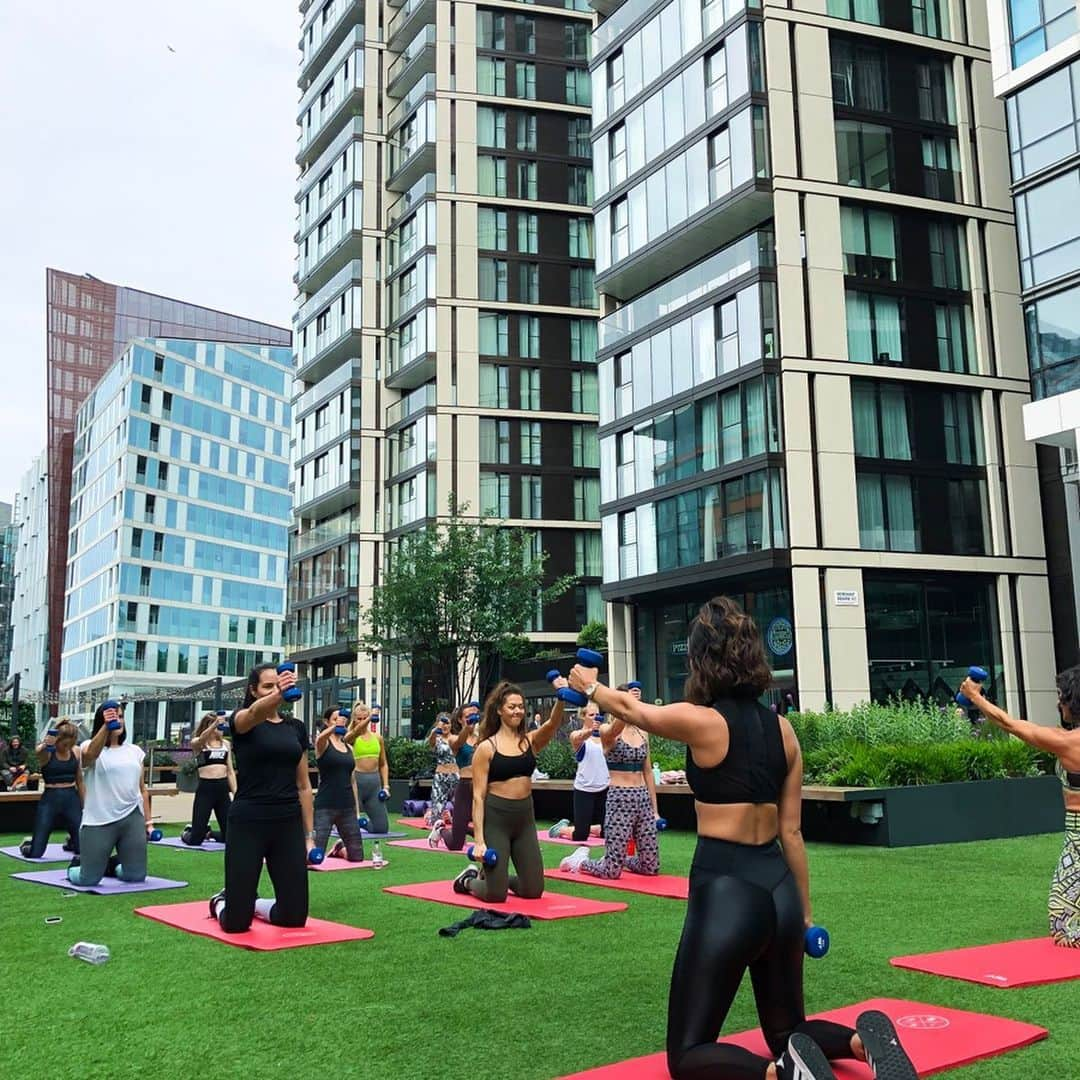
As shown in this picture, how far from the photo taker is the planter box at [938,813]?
1506 cm

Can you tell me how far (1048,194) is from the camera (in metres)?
27.9

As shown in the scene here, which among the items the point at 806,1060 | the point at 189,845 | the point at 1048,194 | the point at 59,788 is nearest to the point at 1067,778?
the point at 806,1060

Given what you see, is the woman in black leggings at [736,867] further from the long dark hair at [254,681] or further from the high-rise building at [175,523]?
the high-rise building at [175,523]

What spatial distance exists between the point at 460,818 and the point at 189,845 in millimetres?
4086

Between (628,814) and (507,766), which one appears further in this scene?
(628,814)

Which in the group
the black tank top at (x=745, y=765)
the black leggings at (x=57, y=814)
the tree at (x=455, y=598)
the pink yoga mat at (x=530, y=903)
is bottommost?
the pink yoga mat at (x=530, y=903)

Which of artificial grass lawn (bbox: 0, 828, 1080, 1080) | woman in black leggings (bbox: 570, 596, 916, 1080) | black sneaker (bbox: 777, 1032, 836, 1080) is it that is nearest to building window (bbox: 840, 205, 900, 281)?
artificial grass lawn (bbox: 0, 828, 1080, 1080)

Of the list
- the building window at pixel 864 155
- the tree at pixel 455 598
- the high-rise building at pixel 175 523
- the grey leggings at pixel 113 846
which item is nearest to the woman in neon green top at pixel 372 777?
the grey leggings at pixel 113 846

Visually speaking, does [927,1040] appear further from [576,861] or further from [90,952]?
[576,861]

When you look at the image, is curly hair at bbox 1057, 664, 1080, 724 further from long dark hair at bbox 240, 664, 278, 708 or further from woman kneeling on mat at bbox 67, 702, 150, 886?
woman kneeling on mat at bbox 67, 702, 150, 886

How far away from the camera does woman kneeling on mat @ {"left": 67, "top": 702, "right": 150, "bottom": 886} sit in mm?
12023

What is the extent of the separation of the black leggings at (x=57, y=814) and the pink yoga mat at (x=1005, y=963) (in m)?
10.9

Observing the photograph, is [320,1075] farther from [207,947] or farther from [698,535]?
[698,535]

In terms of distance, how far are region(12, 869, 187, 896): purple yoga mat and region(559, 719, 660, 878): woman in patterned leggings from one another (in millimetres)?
4280
